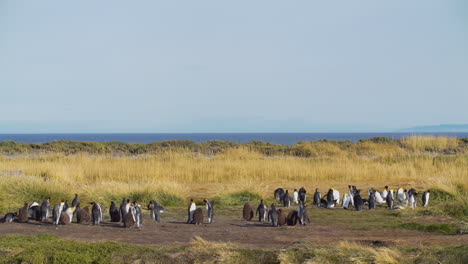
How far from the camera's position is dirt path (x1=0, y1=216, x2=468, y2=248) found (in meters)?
10.7

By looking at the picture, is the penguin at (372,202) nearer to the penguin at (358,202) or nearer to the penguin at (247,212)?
the penguin at (358,202)

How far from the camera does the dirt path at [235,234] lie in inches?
422

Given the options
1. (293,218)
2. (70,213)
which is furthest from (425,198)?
(70,213)

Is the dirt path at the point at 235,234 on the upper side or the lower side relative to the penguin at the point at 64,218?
lower

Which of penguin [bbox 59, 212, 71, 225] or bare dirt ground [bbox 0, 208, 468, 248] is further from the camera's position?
penguin [bbox 59, 212, 71, 225]

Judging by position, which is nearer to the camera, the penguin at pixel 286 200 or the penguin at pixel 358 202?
the penguin at pixel 358 202

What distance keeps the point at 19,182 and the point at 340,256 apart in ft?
33.6

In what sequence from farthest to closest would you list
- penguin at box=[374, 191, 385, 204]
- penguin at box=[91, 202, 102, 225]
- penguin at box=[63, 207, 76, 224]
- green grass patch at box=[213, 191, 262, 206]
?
1. penguin at box=[374, 191, 385, 204]
2. green grass patch at box=[213, 191, 262, 206]
3. penguin at box=[63, 207, 76, 224]
4. penguin at box=[91, 202, 102, 225]

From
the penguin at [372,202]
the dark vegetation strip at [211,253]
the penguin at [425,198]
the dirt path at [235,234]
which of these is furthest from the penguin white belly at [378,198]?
the dark vegetation strip at [211,253]

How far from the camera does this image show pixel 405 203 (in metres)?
16.0

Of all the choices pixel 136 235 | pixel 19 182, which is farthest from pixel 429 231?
pixel 19 182

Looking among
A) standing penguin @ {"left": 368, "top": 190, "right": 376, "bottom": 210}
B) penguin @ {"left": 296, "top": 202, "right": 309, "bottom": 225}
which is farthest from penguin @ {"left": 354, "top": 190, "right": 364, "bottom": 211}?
penguin @ {"left": 296, "top": 202, "right": 309, "bottom": 225}

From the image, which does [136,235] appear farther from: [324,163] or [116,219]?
[324,163]

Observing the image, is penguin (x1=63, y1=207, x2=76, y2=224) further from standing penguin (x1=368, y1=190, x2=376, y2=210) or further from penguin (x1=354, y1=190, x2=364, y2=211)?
standing penguin (x1=368, y1=190, x2=376, y2=210)
